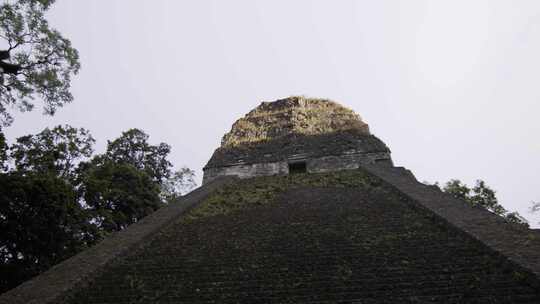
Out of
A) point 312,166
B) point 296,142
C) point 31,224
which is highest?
point 296,142

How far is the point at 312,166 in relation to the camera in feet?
38.2

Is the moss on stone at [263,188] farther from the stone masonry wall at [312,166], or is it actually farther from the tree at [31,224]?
the tree at [31,224]

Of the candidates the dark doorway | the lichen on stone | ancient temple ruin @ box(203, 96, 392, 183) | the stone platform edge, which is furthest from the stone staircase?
the lichen on stone

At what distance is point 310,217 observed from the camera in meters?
5.77

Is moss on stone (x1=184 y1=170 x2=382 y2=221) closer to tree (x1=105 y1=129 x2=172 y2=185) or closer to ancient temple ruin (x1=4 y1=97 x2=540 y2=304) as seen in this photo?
ancient temple ruin (x1=4 y1=97 x2=540 y2=304)

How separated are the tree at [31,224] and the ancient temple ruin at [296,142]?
15.2ft

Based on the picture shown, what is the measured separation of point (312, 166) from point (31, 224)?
331 inches

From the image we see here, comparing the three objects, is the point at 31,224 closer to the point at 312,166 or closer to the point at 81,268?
the point at 81,268

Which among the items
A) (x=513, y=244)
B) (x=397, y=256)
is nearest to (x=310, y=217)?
(x=397, y=256)

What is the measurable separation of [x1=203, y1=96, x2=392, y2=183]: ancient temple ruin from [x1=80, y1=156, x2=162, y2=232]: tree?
13.3 ft

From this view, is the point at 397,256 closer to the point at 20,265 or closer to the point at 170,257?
the point at 170,257

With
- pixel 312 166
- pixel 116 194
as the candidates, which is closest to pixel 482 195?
pixel 312 166

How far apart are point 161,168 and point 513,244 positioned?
60.2ft

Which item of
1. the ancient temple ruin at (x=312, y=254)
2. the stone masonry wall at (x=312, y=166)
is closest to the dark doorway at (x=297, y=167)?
the stone masonry wall at (x=312, y=166)
